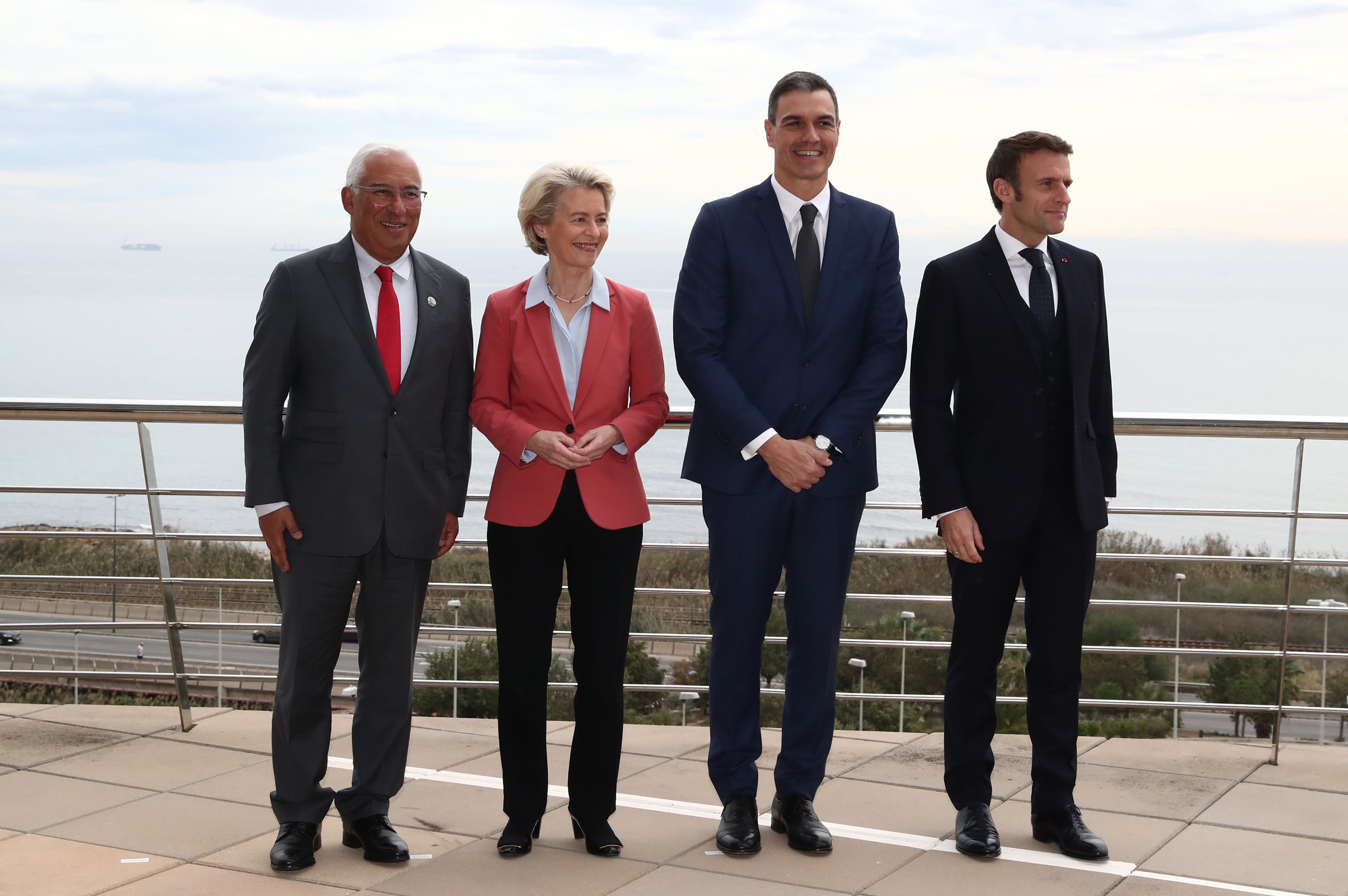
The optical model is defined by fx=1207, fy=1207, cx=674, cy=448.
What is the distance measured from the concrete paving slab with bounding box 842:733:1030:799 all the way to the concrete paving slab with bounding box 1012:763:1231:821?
98mm

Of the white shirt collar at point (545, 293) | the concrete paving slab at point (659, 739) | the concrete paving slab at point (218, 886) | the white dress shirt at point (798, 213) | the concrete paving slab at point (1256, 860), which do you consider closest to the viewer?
the concrete paving slab at point (218, 886)

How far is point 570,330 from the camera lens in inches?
117

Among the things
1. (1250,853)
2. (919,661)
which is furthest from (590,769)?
(919,661)

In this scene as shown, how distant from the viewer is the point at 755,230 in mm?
3061

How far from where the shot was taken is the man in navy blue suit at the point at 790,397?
3010mm

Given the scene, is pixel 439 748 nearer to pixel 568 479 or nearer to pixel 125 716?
pixel 125 716

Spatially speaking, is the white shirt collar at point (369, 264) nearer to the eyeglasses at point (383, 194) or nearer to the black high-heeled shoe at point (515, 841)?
the eyeglasses at point (383, 194)

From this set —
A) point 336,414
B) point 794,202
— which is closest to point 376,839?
point 336,414

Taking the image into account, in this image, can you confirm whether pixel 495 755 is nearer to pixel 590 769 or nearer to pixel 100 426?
pixel 590 769

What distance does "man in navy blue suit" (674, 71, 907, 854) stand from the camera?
9.87 feet

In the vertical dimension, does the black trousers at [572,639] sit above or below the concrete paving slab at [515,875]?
above

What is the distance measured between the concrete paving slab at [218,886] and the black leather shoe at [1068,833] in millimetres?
1716

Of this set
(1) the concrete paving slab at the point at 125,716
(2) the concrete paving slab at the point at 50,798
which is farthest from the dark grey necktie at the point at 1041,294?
(1) the concrete paving slab at the point at 125,716

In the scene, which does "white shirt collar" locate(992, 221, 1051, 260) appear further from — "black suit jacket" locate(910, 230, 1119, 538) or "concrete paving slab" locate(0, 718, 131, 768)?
"concrete paving slab" locate(0, 718, 131, 768)
